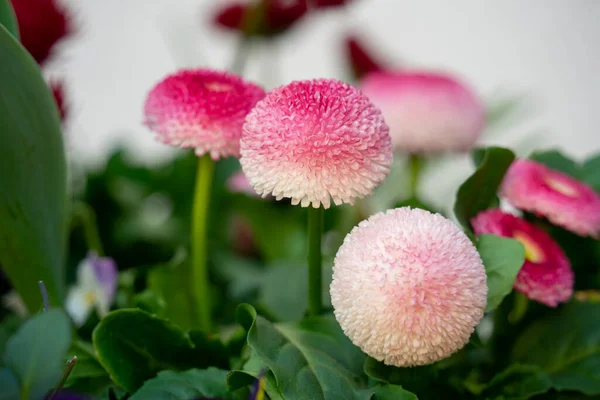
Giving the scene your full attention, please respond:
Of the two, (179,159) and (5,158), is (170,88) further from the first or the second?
(179,159)

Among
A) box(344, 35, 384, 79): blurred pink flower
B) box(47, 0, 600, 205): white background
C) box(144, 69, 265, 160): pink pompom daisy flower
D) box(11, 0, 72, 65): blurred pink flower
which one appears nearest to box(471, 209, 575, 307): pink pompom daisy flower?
box(144, 69, 265, 160): pink pompom daisy flower

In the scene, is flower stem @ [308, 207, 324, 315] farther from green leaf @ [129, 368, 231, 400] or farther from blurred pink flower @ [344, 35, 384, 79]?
blurred pink flower @ [344, 35, 384, 79]

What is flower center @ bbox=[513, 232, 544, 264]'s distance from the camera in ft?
0.79

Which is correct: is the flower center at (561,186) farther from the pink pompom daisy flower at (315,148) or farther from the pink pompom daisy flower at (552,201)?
the pink pompom daisy flower at (315,148)

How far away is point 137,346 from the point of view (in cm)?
22

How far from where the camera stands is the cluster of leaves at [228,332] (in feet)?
0.63

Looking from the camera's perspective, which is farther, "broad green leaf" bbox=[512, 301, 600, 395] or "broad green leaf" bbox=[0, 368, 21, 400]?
"broad green leaf" bbox=[512, 301, 600, 395]

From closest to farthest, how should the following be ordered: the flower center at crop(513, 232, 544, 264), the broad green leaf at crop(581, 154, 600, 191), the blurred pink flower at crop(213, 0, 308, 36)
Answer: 1. the flower center at crop(513, 232, 544, 264)
2. the broad green leaf at crop(581, 154, 600, 191)
3. the blurred pink flower at crop(213, 0, 308, 36)

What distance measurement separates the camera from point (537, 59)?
1081 millimetres

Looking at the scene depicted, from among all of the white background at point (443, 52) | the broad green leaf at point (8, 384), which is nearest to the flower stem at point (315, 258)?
the broad green leaf at point (8, 384)

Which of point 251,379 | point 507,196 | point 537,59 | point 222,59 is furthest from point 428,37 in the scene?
point 251,379

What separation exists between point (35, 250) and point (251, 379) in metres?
0.12

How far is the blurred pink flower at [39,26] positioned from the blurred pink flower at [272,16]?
21cm

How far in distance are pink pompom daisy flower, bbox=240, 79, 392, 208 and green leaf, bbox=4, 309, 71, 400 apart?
0.07m
